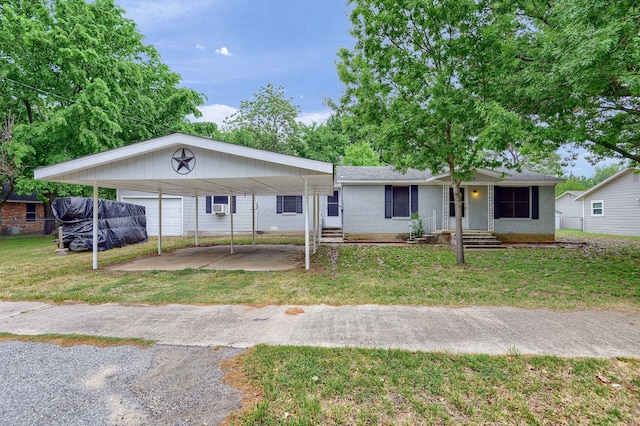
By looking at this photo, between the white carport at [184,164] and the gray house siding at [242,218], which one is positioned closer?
the white carport at [184,164]

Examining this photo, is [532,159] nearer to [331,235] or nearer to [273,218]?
[331,235]

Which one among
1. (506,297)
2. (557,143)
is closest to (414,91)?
(557,143)

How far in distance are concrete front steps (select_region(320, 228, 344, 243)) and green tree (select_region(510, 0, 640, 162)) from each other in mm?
8362

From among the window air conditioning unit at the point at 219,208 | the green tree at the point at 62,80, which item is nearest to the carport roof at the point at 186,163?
the green tree at the point at 62,80

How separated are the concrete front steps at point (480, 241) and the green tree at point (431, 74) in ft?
14.2

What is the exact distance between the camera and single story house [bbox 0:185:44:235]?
20.2 metres

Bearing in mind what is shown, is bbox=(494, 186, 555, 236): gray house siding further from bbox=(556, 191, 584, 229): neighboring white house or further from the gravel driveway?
bbox=(556, 191, 584, 229): neighboring white house

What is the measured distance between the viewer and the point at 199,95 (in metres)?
19.0

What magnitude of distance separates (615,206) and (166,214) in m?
26.6

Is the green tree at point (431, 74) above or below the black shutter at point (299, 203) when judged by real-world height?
above

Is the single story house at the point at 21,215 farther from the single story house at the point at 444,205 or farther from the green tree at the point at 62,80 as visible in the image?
the single story house at the point at 444,205

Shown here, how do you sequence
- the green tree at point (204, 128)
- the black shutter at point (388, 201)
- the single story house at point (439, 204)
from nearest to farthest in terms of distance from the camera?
the single story house at point (439, 204) → the black shutter at point (388, 201) → the green tree at point (204, 128)

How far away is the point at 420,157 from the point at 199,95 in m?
15.9

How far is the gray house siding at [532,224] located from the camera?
43.2ft
